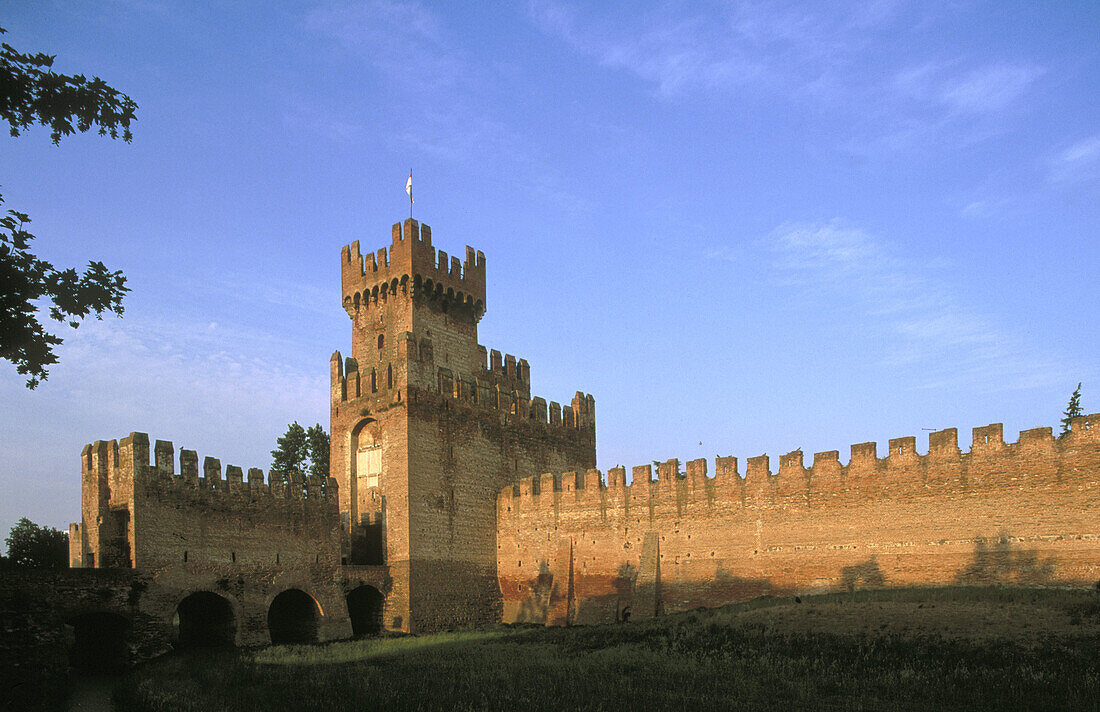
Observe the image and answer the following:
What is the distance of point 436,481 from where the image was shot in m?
33.0

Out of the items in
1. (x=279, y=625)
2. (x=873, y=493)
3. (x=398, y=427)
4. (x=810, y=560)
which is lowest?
(x=279, y=625)

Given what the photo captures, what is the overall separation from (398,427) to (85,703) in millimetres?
14765

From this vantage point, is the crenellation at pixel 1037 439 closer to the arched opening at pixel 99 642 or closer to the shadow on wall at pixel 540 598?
the shadow on wall at pixel 540 598

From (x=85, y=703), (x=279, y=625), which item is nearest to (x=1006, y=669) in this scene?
(x=85, y=703)

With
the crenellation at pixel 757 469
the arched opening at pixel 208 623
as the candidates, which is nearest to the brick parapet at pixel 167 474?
the arched opening at pixel 208 623

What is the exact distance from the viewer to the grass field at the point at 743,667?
1542 centimetres

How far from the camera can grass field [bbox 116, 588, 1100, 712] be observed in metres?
15.4

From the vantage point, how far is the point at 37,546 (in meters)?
47.4

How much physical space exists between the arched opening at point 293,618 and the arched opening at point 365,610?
2.17 meters

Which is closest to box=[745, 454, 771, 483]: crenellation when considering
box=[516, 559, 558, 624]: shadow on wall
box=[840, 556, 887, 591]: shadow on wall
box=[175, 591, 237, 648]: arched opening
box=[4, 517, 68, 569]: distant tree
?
box=[840, 556, 887, 591]: shadow on wall

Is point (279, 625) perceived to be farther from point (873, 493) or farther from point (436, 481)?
point (873, 493)

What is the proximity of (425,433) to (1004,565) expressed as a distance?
60.5 feet

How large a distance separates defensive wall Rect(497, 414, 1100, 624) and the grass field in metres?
1.91

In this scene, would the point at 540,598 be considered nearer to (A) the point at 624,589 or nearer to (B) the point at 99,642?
(A) the point at 624,589
